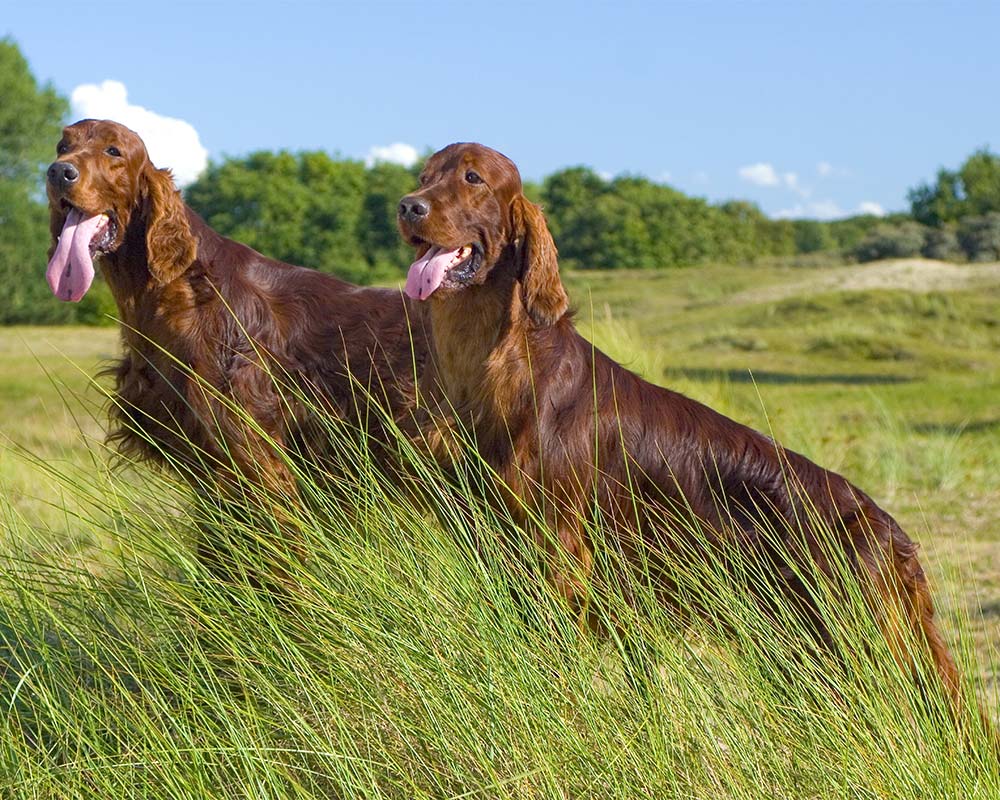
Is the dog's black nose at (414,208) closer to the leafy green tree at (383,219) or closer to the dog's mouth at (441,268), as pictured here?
the dog's mouth at (441,268)

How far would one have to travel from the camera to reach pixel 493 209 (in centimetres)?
361

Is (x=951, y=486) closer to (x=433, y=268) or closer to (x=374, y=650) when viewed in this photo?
(x=433, y=268)

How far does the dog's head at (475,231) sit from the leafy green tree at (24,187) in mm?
33818

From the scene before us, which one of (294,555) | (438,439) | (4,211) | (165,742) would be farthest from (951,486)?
(4,211)

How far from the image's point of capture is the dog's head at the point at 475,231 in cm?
352

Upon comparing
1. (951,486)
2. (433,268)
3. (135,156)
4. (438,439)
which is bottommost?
(951,486)

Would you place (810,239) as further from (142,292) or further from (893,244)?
(142,292)

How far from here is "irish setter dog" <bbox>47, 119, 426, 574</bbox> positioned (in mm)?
3896

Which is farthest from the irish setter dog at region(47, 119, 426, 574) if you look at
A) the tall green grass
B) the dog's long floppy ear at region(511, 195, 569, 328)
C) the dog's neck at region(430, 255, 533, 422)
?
the tall green grass

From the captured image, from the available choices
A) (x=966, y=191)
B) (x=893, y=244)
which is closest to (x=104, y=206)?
(x=893, y=244)

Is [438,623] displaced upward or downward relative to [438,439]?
downward

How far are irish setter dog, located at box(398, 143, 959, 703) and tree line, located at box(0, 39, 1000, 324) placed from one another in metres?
26.8

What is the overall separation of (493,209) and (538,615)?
131 centimetres

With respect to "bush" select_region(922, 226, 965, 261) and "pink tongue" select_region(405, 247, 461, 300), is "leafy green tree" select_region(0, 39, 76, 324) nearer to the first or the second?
"bush" select_region(922, 226, 965, 261)
